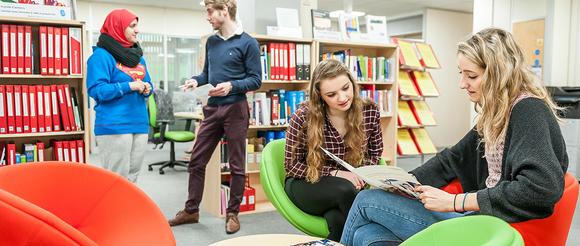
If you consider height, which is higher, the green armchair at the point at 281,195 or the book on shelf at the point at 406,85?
the book on shelf at the point at 406,85

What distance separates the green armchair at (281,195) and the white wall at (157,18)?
21.3ft

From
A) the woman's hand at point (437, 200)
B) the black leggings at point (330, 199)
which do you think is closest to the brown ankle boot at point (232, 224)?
the black leggings at point (330, 199)

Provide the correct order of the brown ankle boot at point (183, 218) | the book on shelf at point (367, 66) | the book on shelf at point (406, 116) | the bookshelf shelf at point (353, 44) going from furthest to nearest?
1. the book on shelf at point (406, 116)
2. the book on shelf at point (367, 66)
3. the bookshelf shelf at point (353, 44)
4. the brown ankle boot at point (183, 218)

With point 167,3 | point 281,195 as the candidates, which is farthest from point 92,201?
point 167,3

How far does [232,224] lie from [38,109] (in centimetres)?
150

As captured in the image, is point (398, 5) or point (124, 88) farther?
point (398, 5)

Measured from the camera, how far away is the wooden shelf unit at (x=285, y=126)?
3.65 metres

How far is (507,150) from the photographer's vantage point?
1485 mm

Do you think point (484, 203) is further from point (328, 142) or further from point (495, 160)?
point (328, 142)

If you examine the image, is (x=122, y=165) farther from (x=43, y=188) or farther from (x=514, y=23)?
(x=514, y=23)

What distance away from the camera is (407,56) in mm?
5215

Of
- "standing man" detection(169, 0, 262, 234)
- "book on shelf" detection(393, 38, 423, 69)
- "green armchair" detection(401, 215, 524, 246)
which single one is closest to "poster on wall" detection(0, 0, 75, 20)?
"standing man" detection(169, 0, 262, 234)

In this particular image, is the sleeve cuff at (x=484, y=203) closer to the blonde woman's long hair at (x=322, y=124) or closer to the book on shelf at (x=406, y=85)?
the blonde woman's long hair at (x=322, y=124)

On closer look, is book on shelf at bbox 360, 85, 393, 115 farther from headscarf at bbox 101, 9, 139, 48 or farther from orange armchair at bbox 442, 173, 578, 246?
orange armchair at bbox 442, 173, 578, 246
